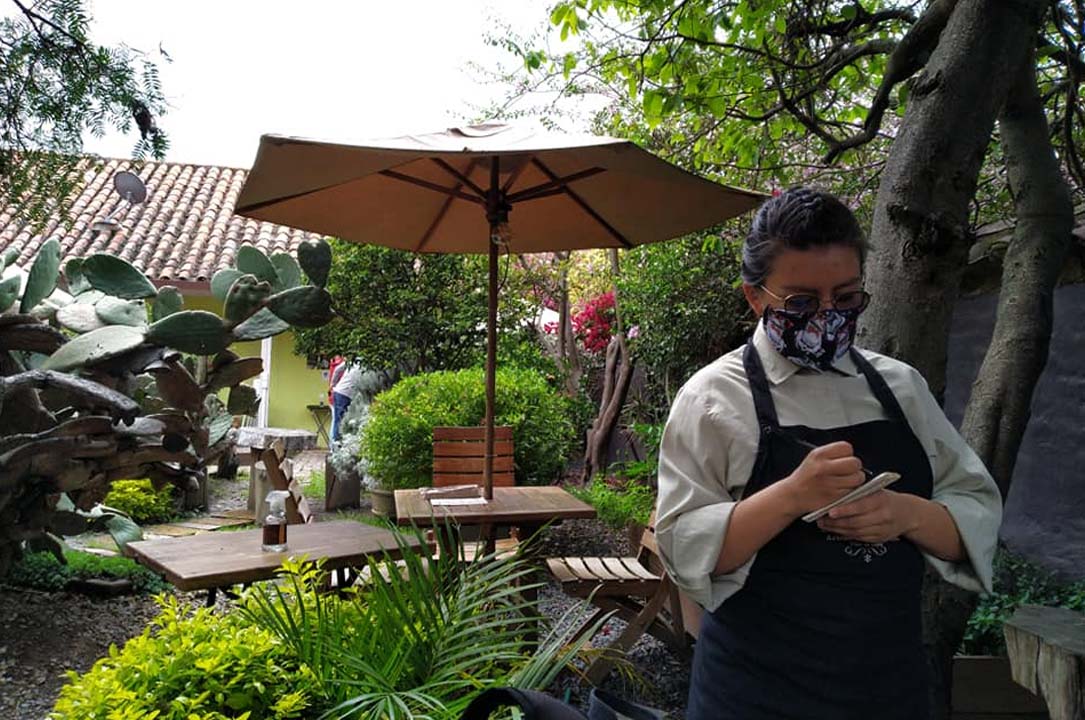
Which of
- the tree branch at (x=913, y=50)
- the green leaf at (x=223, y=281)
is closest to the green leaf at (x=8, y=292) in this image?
the green leaf at (x=223, y=281)

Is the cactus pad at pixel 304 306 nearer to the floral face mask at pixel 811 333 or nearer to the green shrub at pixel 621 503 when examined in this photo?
the floral face mask at pixel 811 333

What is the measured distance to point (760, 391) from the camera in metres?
1.49

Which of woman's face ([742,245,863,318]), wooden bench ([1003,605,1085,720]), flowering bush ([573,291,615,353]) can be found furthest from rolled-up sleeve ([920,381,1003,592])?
flowering bush ([573,291,615,353])

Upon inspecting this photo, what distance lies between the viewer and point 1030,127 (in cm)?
320

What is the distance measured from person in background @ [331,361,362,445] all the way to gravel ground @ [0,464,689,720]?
5.10m

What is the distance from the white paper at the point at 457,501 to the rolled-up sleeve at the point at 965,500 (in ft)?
9.46

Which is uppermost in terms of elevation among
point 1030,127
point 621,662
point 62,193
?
point 1030,127

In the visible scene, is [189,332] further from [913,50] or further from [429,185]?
[913,50]

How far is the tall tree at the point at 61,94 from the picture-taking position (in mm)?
3174

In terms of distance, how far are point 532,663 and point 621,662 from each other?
6.62 feet

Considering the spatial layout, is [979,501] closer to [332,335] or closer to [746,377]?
[746,377]

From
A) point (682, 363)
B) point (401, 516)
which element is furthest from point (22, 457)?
point (682, 363)

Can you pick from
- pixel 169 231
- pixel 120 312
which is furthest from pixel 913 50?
pixel 169 231

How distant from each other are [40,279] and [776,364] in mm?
4350
